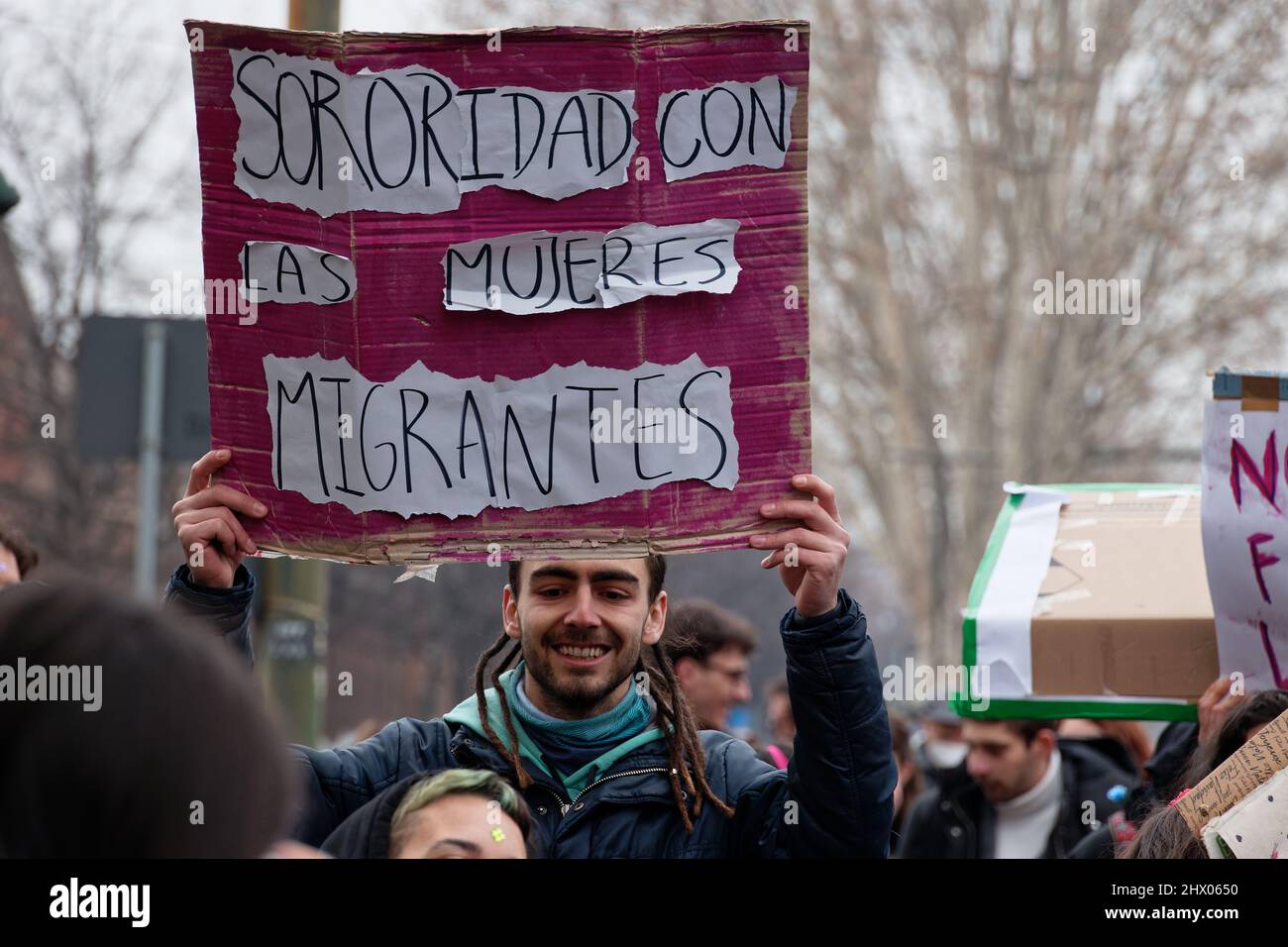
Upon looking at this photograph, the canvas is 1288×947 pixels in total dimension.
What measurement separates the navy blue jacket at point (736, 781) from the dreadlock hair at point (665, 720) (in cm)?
3

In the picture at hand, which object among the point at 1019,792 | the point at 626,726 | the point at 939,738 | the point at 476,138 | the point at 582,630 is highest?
the point at 476,138

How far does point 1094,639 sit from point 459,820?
2306 millimetres

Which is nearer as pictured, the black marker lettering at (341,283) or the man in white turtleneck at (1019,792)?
the black marker lettering at (341,283)

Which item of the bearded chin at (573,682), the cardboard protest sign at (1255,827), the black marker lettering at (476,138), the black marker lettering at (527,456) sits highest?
the black marker lettering at (476,138)

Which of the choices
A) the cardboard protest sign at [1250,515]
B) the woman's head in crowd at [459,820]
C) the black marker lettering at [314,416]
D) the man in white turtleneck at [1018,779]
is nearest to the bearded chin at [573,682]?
the black marker lettering at [314,416]

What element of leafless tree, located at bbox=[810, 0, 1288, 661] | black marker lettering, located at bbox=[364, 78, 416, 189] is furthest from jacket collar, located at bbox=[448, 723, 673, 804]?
leafless tree, located at bbox=[810, 0, 1288, 661]

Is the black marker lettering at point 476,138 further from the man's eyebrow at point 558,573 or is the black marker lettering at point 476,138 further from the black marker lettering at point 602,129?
the man's eyebrow at point 558,573

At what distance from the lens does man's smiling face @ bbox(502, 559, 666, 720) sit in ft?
10.8

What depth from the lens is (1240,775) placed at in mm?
2934

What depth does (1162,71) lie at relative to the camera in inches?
762

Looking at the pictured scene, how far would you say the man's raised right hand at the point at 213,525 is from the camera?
307 centimetres

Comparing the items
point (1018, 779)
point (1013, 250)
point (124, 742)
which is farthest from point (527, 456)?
point (1013, 250)

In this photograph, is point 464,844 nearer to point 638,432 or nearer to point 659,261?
point 638,432
